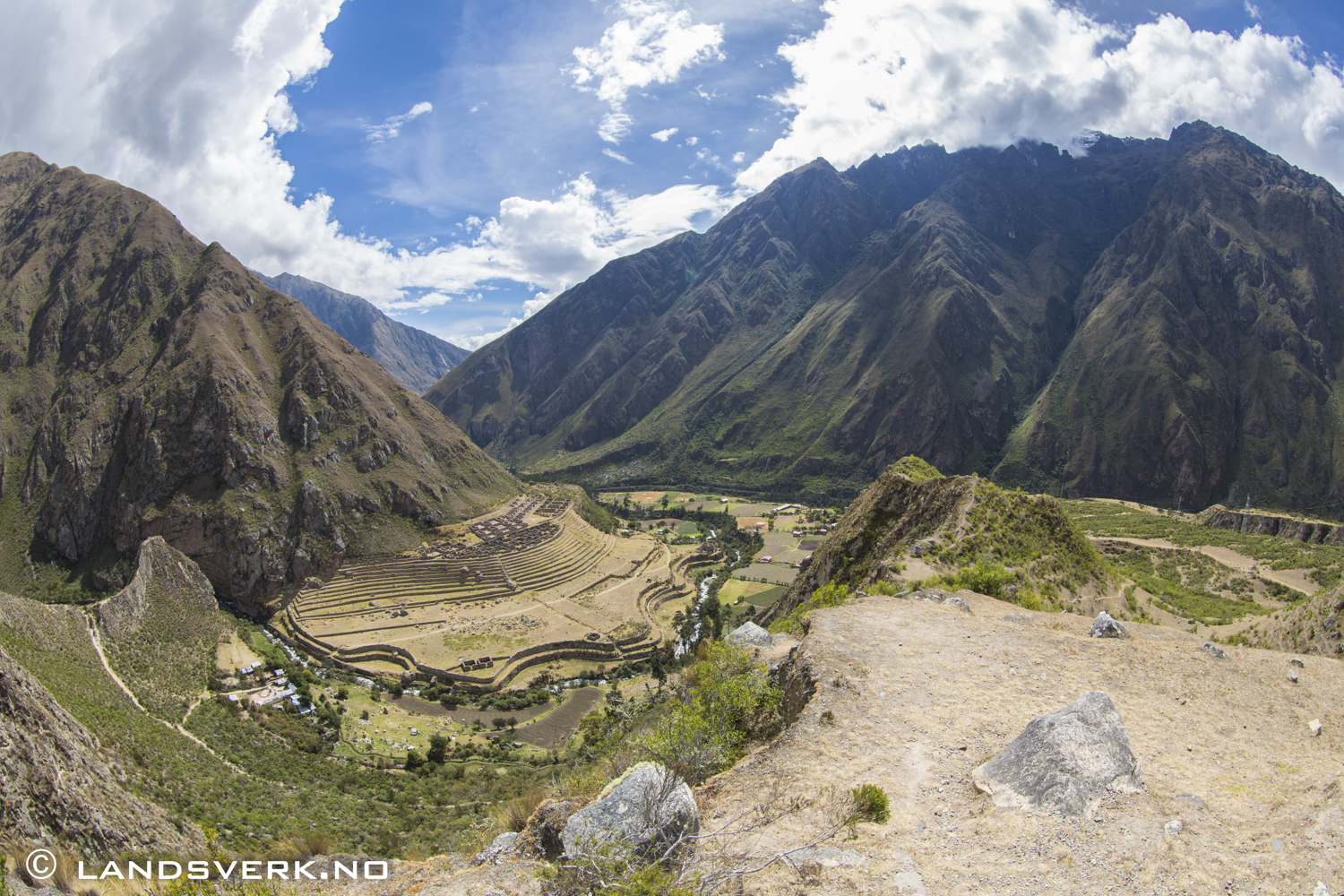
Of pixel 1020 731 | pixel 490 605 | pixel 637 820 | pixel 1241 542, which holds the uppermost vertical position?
pixel 637 820

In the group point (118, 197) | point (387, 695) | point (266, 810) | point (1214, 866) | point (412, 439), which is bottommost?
point (387, 695)

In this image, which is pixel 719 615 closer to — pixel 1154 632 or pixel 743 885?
pixel 1154 632

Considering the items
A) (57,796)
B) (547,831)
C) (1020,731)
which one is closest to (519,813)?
(547,831)

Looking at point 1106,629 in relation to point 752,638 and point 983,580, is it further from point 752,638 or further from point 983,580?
point 752,638

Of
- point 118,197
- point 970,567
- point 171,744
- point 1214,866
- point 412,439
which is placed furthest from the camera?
point 118,197

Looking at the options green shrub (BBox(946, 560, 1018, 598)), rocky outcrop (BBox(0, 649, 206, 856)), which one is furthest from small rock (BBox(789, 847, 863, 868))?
green shrub (BBox(946, 560, 1018, 598))

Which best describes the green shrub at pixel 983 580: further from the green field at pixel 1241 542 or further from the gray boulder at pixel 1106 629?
the green field at pixel 1241 542

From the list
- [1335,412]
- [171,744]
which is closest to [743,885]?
[171,744]
